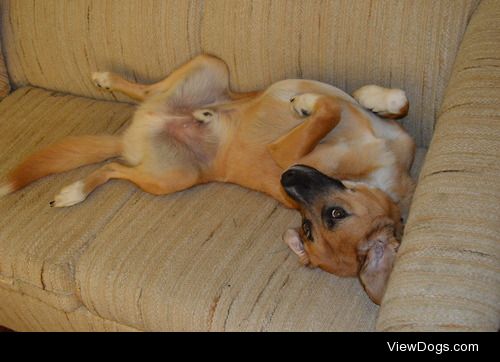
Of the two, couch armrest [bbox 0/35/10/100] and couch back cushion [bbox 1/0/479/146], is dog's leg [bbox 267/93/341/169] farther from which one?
couch armrest [bbox 0/35/10/100]

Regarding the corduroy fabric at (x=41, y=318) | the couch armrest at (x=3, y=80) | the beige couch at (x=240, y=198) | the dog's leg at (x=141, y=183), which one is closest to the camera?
the beige couch at (x=240, y=198)

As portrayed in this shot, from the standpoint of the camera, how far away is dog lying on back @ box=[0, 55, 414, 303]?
7.50 ft

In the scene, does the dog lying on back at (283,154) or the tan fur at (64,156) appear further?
the tan fur at (64,156)

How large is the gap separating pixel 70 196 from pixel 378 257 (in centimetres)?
131

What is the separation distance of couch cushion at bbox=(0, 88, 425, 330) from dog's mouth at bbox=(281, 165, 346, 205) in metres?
0.19

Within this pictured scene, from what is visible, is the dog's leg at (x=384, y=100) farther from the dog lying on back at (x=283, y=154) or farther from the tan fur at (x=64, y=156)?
the tan fur at (x=64, y=156)

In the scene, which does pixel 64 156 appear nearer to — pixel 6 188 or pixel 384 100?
pixel 6 188

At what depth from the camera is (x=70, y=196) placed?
2.69m

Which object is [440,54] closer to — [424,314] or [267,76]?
[267,76]

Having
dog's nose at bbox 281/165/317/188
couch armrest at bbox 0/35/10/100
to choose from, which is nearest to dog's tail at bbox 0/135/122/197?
couch armrest at bbox 0/35/10/100

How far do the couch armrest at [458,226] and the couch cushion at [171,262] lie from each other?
0.42m

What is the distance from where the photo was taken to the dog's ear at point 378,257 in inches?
81.6
